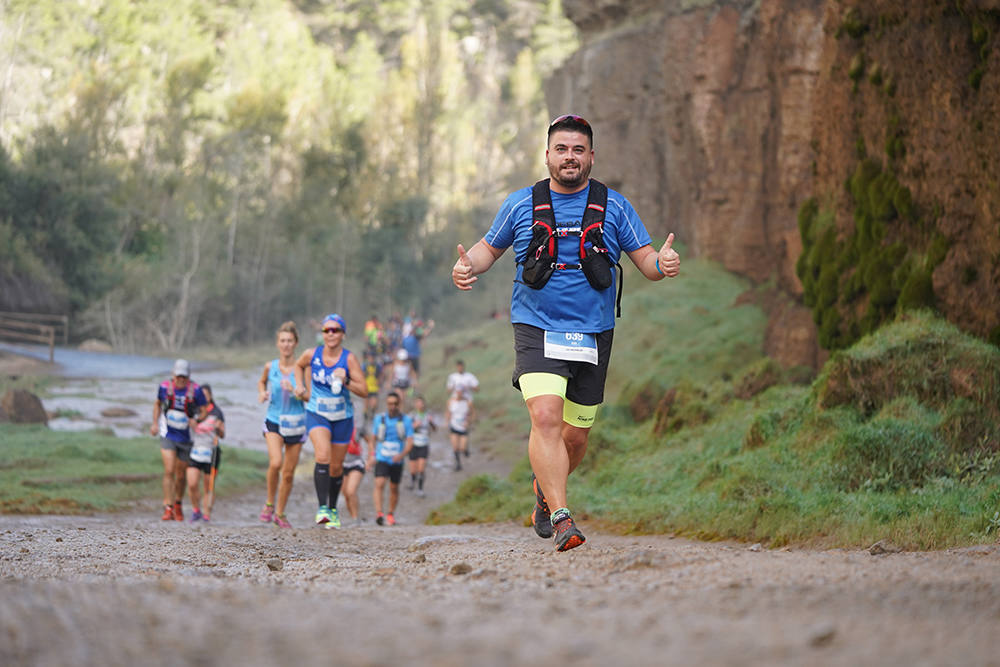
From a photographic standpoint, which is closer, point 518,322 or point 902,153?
point 518,322

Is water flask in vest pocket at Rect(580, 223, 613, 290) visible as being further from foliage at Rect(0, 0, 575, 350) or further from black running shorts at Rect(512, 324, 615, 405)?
foliage at Rect(0, 0, 575, 350)

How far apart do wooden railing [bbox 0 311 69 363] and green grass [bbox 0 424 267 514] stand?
10.4 m

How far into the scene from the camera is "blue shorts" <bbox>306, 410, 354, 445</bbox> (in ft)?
34.2

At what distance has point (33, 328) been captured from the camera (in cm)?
3366

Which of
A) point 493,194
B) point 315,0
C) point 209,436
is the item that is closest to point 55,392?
point 209,436

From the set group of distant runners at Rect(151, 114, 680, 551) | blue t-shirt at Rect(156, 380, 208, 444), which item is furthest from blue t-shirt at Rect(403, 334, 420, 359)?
group of distant runners at Rect(151, 114, 680, 551)

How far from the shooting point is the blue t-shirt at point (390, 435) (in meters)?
14.5

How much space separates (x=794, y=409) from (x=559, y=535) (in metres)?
5.76

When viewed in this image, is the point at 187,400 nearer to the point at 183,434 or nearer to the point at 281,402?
the point at 183,434

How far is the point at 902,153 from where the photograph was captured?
1108 cm

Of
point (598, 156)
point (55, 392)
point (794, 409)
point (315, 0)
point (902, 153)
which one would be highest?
point (315, 0)

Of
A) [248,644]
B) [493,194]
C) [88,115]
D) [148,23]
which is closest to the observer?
[248,644]

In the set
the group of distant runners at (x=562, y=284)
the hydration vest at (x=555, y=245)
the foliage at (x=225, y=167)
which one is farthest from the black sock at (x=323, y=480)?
the foliage at (x=225, y=167)

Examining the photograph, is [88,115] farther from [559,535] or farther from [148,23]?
[559,535]
